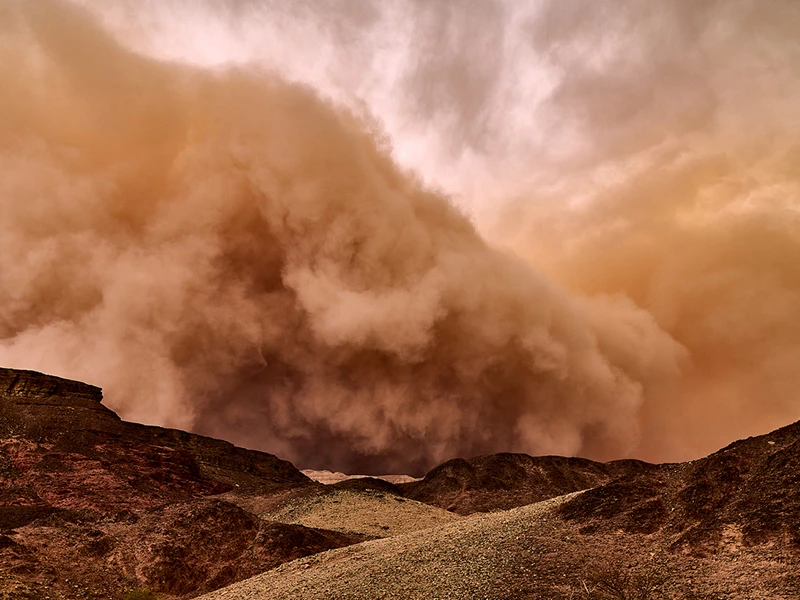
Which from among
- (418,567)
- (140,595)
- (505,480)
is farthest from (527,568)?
(505,480)

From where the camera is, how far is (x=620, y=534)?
23703 mm

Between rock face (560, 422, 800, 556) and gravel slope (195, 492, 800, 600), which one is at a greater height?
rock face (560, 422, 800, 556)

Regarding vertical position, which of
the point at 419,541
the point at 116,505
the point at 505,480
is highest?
the point at 505,480

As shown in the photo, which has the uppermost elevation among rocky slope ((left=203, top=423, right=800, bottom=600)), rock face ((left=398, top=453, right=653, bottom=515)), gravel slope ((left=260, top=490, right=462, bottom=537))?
rock face ((left=398, top=453, right=653, bottom=515))

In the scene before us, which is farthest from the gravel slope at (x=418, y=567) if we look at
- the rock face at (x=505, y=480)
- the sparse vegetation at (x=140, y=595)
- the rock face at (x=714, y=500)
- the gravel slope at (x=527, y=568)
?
the rock face at (x=505, y=480)

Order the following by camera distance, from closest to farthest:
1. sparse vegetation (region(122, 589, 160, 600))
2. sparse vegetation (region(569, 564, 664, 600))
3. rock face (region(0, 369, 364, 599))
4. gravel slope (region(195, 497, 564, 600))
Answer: sparse vegetation (region(569, 564, 664, 600)), gravel slope (region(195, 497, 564, 600)), sparse vegetation (region(122, 589, 160, 600)), rock face (region(0, 369, 364, 599))

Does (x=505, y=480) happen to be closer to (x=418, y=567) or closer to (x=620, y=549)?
(x=418, y=567)

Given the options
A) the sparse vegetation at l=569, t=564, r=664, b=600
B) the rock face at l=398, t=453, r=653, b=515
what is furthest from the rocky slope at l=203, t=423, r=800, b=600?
the rock face at l=398, t=453, r=653, b=515

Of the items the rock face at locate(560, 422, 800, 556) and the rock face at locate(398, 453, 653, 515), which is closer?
the rock face at locate(560, 422, 800, 556)

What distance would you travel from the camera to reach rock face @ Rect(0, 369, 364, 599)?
105ft

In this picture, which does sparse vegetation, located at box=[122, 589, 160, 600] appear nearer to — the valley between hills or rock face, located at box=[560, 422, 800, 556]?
the valley between hills

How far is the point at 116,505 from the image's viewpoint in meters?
60.0

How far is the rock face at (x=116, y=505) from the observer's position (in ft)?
105

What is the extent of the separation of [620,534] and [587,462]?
310 ft
